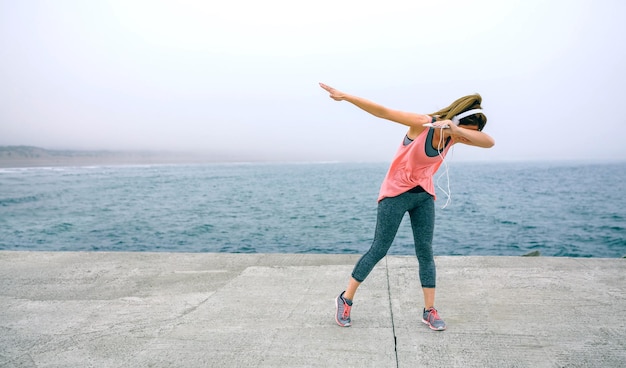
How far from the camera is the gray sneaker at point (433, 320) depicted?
317 cm

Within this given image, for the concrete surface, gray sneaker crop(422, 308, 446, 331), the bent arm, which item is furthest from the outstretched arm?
the concrete surface

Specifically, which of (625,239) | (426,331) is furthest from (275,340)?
(625,239)

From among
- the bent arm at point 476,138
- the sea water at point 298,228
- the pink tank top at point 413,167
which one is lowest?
the sea water at point 298,228

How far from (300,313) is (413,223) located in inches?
50.1

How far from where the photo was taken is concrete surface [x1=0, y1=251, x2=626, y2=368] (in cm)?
286

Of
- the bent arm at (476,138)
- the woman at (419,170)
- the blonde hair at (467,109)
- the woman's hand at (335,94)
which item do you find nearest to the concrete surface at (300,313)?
the woman at (419,170)

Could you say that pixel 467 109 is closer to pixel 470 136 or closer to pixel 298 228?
pixel 470 136

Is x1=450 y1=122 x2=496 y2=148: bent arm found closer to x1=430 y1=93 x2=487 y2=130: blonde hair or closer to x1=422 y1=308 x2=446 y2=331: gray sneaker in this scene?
x1=430 y1=93 x2=487 y2=130: blonde hair

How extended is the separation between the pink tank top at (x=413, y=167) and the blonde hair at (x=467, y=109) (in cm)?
19

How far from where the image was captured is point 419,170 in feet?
9.92

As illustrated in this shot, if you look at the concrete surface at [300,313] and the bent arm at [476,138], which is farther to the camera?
the concrete surface at [300,313]

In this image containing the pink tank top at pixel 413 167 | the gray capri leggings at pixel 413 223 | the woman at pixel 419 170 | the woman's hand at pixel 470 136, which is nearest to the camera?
the woman's hand at pixel 470 136

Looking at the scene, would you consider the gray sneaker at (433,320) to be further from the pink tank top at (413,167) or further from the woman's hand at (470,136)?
A: the woman's hand at (470,136)

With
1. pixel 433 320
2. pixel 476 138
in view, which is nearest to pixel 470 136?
pixel 476 138
